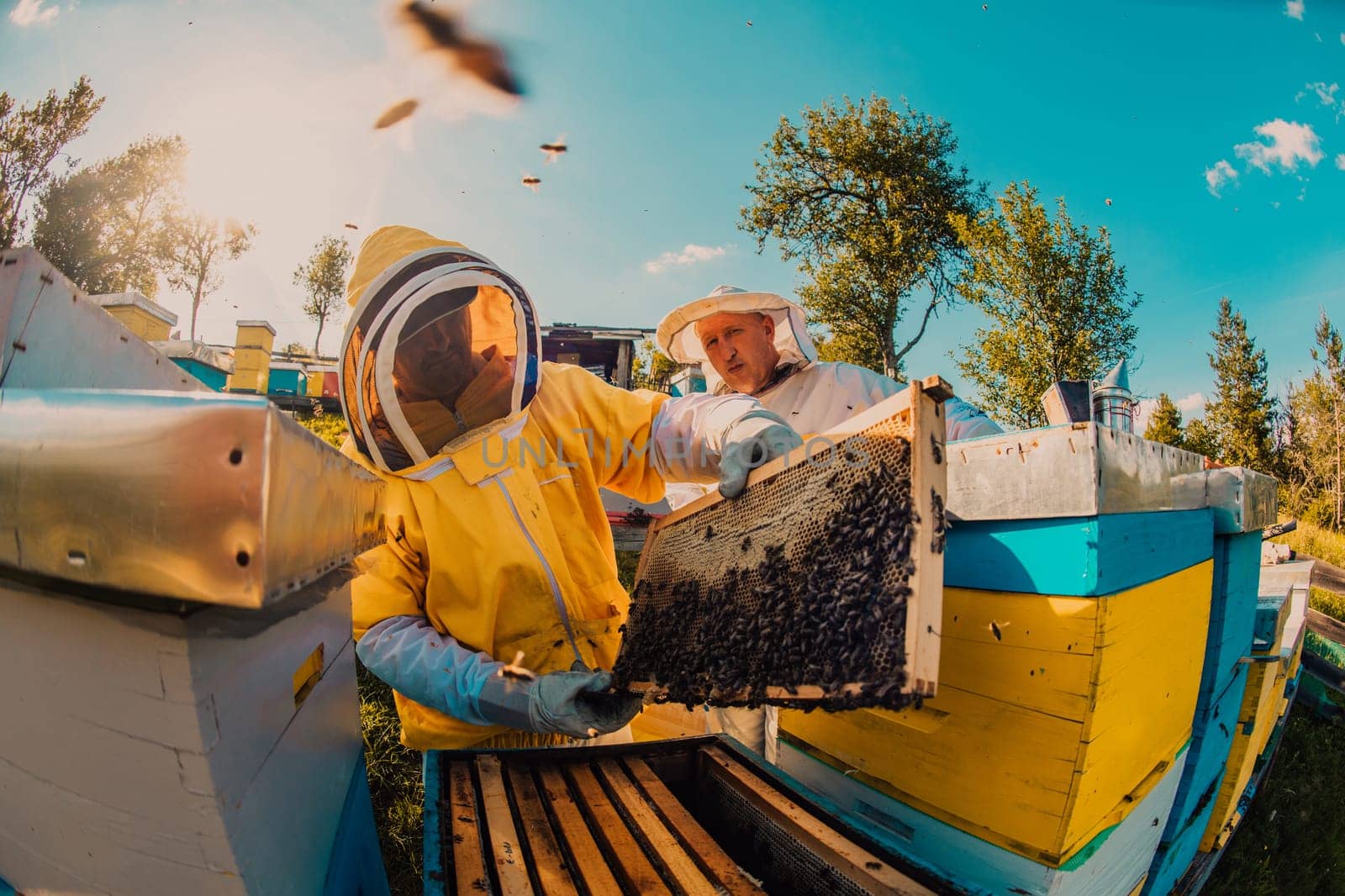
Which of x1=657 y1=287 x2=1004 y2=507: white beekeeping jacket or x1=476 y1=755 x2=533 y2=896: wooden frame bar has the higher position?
x1=657 y1=287 x2=1004 y2=507: white beekeeping jacket

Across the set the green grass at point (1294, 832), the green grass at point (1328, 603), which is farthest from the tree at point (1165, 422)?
the green grass at point (1294, 832)

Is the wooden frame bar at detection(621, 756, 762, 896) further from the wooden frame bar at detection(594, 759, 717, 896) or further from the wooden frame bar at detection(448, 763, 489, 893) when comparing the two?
the wooden frame bar at detection(448, 763, 489, 893)

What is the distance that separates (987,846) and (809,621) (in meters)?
0.73

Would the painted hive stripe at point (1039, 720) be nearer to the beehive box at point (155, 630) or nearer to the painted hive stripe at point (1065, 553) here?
the painted hive stripe at point (1065, 553)

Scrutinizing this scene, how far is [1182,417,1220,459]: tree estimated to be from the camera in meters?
33.4

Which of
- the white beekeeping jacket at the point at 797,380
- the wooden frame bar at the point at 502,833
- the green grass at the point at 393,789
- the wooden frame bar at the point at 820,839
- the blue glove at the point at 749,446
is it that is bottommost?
the green grass at the point at 393,789

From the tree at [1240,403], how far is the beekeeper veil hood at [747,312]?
4252cm

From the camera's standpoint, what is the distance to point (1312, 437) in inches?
1505

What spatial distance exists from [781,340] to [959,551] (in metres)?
2.63

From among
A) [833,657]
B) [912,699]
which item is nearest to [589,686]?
[833,657]

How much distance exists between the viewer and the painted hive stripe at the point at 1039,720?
4.34 ft

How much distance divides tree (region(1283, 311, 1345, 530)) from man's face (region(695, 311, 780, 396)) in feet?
125

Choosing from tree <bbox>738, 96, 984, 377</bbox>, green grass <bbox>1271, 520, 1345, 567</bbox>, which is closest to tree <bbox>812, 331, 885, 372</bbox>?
tree <bbox>738, 96, 984, 377</bbox>

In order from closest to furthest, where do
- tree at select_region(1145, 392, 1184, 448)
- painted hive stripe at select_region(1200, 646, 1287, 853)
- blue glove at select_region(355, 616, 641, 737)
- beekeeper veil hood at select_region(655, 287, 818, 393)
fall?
blue glove at select_region(355, 616, 641, 737), painted hive stripe at select_region(1200, 646, 1287, 853), beekeeper veil hood at select_region(655, 287, 818, 393), tree at select_region(1145, 392, 1184, 448)
